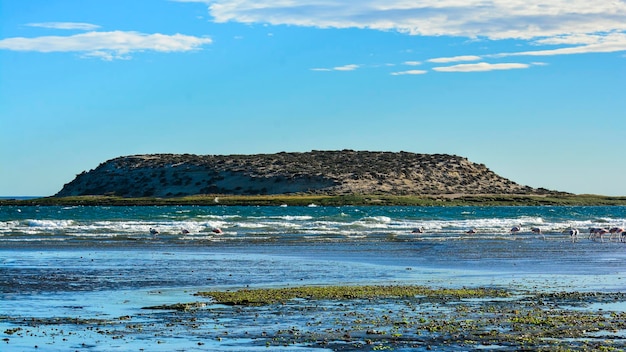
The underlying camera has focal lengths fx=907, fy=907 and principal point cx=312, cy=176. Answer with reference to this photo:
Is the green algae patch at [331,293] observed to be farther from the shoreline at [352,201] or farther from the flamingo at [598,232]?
the shoreline at [352,201]

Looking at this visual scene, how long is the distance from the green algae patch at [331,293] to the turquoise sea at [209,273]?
88 centimetres

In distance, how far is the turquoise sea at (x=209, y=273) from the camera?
1727 centimetres

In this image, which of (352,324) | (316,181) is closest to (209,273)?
(352,324)

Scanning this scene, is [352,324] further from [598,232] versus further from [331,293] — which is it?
[598,232]

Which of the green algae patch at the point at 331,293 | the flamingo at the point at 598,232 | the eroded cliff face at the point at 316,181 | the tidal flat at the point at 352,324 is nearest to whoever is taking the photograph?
the tidal flat at the point at 352,324

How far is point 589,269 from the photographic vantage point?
103ft

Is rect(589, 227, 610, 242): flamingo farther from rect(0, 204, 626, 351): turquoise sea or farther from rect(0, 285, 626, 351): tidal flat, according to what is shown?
rect(0, 285, 626, 351): tidal flat

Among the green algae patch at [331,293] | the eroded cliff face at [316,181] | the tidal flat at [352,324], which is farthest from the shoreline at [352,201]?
the tidal flat at [352,324]

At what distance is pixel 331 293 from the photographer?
23359 mm

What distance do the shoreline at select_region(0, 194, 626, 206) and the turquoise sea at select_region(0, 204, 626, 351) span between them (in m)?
93.5

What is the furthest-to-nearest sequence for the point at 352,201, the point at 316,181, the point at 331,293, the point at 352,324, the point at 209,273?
the point at 316,181 < the point at 352,201 < the point at 209,273 < the point at 331,293 < the point at 352,324

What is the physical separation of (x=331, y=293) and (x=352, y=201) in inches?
5179

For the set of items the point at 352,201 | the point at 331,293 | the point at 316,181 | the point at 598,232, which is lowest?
the point at 331,293

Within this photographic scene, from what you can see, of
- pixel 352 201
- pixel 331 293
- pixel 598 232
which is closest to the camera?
pixel 331 293
